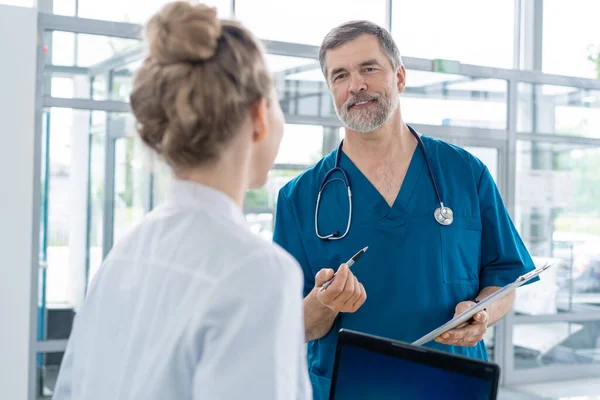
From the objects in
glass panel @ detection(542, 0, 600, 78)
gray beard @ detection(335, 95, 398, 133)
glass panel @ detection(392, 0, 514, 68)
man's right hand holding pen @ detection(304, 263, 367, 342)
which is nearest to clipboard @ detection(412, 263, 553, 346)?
man's right hand holding pen @ detection(304, 263, 367, 342)

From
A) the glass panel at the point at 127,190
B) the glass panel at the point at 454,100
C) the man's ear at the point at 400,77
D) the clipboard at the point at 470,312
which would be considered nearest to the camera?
the clipboard at the point at 470,312

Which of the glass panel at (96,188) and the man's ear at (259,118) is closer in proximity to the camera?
the man's ear at (259,118)

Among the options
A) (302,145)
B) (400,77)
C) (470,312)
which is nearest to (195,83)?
(470,312)

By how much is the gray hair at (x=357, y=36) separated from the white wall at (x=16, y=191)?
247 cm

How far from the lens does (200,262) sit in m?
0.77

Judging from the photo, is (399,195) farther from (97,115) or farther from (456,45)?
(456,45)

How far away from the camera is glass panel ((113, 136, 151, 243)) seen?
13.5ft

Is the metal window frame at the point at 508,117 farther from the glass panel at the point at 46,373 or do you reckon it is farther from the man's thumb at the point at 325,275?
the man's thumb at the point at 325,275

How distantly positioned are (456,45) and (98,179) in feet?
9.50

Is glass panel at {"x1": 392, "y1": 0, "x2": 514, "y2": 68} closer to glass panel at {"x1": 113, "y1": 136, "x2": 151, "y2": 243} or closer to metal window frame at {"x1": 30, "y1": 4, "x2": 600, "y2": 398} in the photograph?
metal window frame at {"x1": 30, "y1": 4, "x2": 600, "y2": 398}

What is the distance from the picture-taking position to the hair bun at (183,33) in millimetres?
785

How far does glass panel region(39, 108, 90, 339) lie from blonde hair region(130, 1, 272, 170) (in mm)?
3275

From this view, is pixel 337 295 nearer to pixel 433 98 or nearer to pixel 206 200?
pixel 206 200

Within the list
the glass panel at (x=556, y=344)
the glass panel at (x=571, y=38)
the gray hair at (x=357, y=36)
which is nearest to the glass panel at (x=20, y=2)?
the gray hair at (x=357, y=36)
